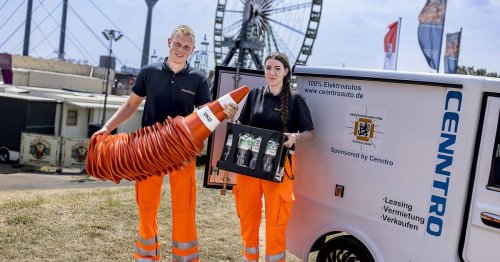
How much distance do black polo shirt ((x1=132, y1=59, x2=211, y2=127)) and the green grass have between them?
6.19 ft

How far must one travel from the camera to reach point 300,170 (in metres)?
4.67

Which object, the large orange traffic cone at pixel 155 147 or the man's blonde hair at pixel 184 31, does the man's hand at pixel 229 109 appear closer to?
the large orange traffic cone at pixel 155 147

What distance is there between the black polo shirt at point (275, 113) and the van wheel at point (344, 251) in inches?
41.2

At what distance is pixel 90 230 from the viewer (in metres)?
A: 5.74

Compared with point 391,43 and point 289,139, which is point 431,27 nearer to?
point 391,43

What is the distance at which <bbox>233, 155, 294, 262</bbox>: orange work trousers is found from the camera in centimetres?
398

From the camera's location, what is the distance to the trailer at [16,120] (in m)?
18.6

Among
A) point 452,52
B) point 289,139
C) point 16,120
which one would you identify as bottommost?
point 16,120

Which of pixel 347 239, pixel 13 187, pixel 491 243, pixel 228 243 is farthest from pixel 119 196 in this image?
pixel 13 187

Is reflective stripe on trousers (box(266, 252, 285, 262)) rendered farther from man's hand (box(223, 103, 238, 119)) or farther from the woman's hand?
man's hand (box(223, 103, 238, 119))

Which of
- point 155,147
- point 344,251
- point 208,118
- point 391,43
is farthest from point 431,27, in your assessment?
point 155,147

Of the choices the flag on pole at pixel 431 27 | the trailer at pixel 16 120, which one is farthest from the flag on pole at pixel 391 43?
the trailer at pixel 16 120

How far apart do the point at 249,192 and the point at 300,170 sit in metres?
0.78

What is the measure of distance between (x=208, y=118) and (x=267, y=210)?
965 millimetres
